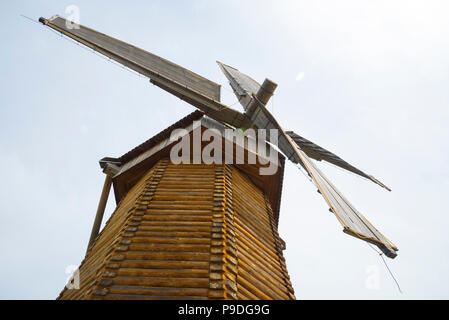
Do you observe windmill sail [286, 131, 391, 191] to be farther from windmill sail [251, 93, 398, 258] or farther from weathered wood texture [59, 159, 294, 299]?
weathered wood texture [59, 159, 294, 299]

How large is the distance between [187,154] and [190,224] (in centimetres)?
240

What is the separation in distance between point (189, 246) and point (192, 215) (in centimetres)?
80

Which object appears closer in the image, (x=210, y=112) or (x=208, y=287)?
(x=208, y=287)

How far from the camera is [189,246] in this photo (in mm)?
5066

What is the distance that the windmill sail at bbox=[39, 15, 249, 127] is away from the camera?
923 centimetres

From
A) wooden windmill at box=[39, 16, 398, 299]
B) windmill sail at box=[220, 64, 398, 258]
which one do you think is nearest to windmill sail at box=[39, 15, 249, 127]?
wooden windmill at box=[39, 16, 398, 299]

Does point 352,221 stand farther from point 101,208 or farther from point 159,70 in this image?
point 159,70

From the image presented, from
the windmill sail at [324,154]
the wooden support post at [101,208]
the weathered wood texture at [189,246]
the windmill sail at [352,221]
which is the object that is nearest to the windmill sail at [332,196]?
the windmill sail at [352,221]

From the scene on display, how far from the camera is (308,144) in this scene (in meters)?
10.3

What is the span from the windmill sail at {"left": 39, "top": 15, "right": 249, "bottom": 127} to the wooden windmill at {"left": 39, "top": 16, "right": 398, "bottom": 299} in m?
0.03

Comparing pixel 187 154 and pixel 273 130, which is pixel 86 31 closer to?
pixel 187 154

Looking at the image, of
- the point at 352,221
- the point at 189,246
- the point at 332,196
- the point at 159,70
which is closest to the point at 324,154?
the point at 332,196

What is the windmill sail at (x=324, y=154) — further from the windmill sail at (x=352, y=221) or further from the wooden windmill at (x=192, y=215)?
the windmill sail at (x=352, y=221)
